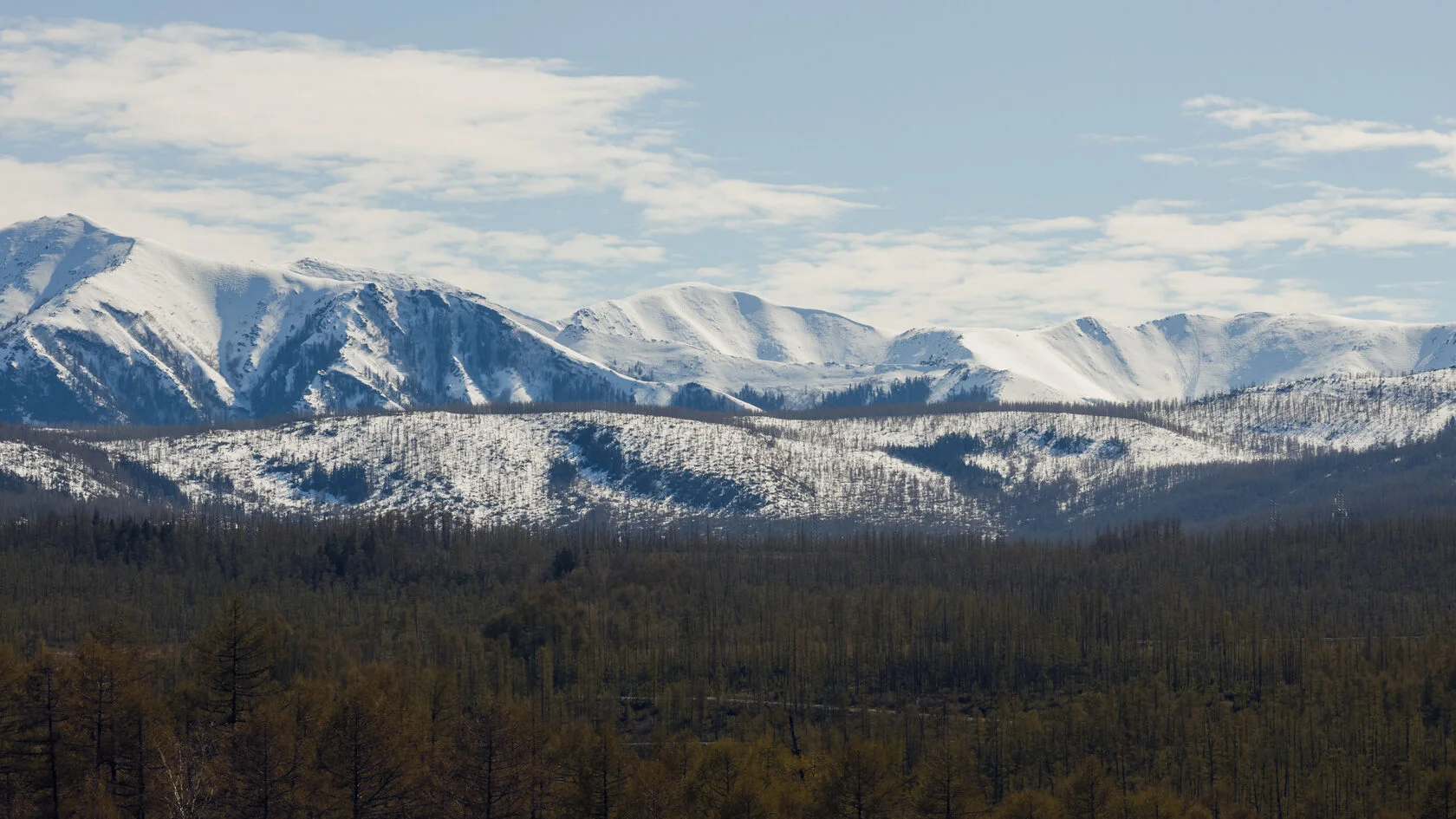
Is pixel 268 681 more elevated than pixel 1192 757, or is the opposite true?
pixel 268 681

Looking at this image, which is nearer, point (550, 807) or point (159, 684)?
point (550, 807)

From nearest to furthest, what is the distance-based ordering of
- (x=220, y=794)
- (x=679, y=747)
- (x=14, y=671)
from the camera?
1. (x=220, y=794)
2. (x=14, y=671)
3. (x=679, y=747)

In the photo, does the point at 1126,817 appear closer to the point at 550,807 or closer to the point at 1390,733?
the point at 550,807

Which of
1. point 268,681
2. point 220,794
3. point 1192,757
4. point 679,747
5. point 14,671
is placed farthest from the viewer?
point 1192,757

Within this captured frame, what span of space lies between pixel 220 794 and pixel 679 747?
48.1 meters

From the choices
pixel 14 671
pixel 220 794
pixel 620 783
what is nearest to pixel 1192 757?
pixel 620 783

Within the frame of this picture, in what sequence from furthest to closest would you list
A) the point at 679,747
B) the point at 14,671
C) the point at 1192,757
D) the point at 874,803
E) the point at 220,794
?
the point at 1192,757 < the point at 679,747 < the point at 14,671 < the point at 874,803 < the point at 220,794

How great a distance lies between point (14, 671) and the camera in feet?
478

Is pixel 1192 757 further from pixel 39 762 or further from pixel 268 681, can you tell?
pixel 39 762

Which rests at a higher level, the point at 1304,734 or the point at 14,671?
the point at 14,671

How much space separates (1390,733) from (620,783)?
106 meters

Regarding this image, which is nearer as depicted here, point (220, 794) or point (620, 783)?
point (220, 794)

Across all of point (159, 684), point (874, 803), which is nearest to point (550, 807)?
point (874, 803)

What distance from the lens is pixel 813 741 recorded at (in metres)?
194
